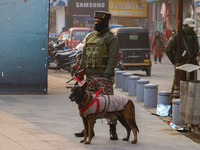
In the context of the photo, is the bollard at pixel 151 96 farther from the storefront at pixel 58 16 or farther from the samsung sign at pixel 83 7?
the samsung sign at pixel 83 7

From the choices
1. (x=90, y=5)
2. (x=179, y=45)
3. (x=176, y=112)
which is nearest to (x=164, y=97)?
(x=179, y=45)

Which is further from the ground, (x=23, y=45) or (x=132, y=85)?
(x=23, y=45)

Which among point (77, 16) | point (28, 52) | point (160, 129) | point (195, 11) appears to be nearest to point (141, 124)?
point (160, 129)

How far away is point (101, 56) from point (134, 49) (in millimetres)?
14454

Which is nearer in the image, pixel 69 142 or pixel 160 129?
pixel 69 142

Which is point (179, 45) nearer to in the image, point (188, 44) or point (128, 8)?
point (188, 44)

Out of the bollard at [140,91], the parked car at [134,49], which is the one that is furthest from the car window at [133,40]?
the bollard at [140,91]

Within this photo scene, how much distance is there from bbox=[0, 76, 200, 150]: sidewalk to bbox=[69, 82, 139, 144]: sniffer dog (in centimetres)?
26

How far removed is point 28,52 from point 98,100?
20.9 ft

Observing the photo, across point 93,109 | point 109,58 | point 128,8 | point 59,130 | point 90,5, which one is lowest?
point 59,130

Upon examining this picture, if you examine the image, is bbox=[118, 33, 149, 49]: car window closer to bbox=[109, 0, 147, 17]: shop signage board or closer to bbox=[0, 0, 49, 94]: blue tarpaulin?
bbox=[0, 0, 49, 94]: blue tarpaulin

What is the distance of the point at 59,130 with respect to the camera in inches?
353

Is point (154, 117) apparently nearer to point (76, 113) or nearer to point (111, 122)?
point (76, 113)

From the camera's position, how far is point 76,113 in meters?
11.1
